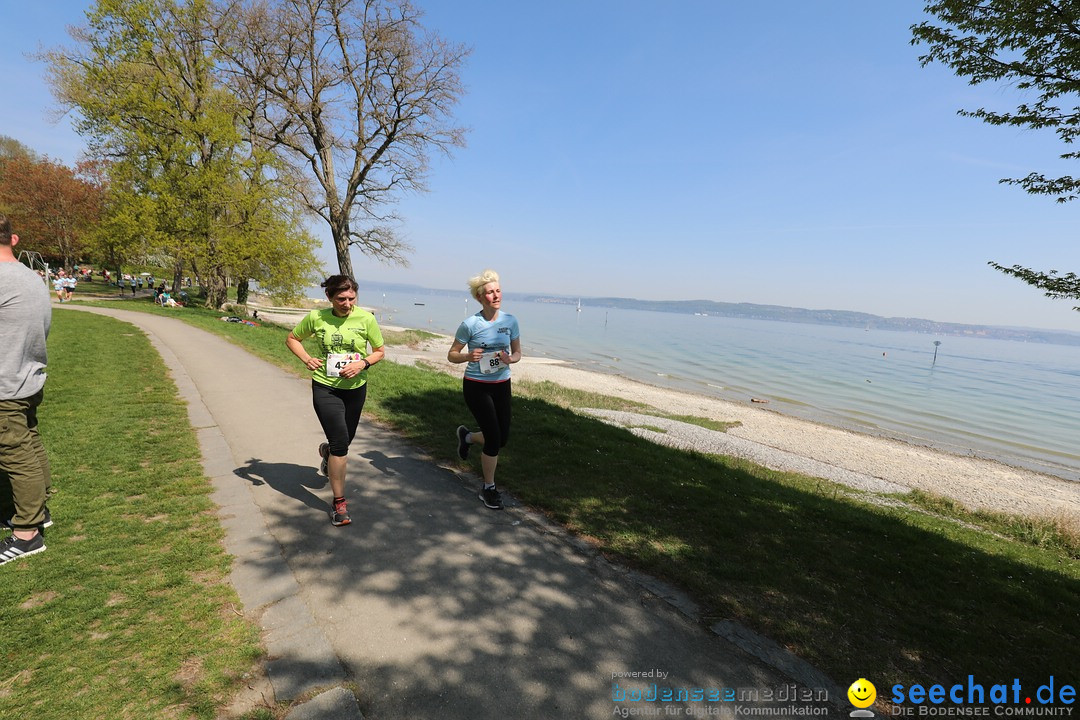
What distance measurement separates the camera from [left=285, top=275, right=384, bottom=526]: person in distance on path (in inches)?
152

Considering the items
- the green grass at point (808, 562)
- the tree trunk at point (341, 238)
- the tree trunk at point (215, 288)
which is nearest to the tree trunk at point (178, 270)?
the tree trunk at point (215, 288)

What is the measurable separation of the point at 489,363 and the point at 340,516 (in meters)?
1.83

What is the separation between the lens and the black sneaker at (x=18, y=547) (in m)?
3.05

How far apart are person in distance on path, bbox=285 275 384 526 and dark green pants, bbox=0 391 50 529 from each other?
1.74 m

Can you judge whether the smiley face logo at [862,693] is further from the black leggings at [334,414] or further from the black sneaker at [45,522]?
the black sneaker at [45,522]

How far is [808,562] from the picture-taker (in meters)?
3.84

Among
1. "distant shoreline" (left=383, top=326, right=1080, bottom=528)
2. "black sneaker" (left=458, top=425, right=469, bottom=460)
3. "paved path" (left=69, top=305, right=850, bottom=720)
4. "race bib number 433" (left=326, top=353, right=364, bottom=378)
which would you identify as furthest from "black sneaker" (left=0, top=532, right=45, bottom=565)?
"distant shoreline" (left=383, top=326, right=1080, bottom=528)

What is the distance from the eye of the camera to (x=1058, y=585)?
400 cm

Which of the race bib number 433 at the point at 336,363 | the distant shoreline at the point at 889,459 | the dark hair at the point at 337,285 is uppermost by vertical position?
the dark hair at the point at 337,285

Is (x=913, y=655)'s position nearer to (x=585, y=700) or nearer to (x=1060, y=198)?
(x=585, y=700)

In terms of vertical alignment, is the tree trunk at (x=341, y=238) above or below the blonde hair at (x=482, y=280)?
above

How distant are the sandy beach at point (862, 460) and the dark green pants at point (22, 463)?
35.2 ft

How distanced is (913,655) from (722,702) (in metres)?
1.37

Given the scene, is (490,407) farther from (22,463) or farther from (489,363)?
(22,463)
